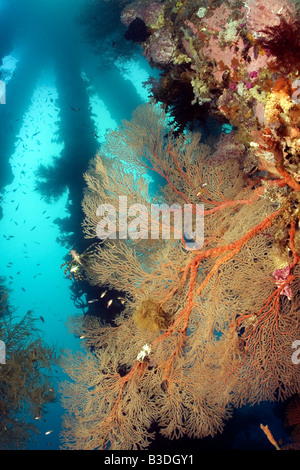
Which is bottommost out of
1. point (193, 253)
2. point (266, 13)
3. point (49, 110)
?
point (193, 253)

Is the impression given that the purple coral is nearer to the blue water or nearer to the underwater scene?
the underwater scene

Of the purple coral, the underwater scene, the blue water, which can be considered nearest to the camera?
the purple coral

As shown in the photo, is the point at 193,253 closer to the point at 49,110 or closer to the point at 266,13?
the point at 266,13

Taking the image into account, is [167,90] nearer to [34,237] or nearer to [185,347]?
[185,347]

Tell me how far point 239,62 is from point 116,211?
2.87 metres

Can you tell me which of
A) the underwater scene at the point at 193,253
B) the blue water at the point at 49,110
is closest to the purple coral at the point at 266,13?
the underwater scene at the point at 193,253

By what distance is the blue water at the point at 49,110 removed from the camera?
11.1m

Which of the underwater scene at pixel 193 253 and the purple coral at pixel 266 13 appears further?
the underwater scene at pixel 193 253

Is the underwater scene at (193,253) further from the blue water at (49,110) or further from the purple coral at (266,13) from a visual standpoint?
the blue water at (49,110)

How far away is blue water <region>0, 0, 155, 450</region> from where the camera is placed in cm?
1110

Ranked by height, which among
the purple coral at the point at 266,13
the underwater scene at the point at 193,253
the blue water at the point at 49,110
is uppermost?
the blue water at the point at 49,110

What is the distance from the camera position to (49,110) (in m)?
12.6

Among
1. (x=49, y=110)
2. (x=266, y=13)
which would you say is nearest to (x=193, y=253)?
(x=266, y=13)

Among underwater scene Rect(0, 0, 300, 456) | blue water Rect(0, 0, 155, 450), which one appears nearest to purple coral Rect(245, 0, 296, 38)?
underwater scene Rect(0, 0, 300, 456)
